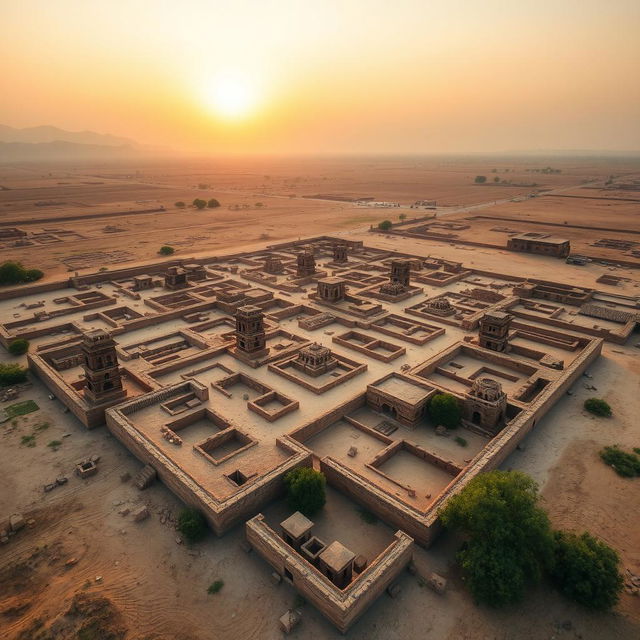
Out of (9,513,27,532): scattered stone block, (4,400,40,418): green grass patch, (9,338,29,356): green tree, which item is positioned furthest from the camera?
(9,338,29,356): green tree

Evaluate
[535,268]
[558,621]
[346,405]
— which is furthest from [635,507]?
[535,268]

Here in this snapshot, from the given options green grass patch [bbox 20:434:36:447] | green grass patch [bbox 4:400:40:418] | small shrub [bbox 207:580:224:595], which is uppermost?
green grass patch [bbox 4:400:40:418]

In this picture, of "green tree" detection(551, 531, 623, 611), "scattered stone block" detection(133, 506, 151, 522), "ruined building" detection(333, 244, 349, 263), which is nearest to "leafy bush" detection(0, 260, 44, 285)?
"ruined building" detection(333, 244, 349, 263)

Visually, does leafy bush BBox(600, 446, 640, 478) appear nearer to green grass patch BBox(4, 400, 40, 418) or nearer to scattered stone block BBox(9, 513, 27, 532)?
scattered stone block BBox(9, 513, 27, 532)

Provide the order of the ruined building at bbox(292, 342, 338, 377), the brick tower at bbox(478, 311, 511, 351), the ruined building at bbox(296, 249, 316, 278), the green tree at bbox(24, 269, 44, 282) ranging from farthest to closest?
the ruined building at bbox(296, 249, 316, 278) < the green tree at bbox(24, 269, 44, 282) < the brick tower at bbox(478, 311, 511, 351) < the ruined building at bbox(292, 342, 338, 377)

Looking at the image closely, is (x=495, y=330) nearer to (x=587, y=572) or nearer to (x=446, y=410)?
(x=446, y=410)
